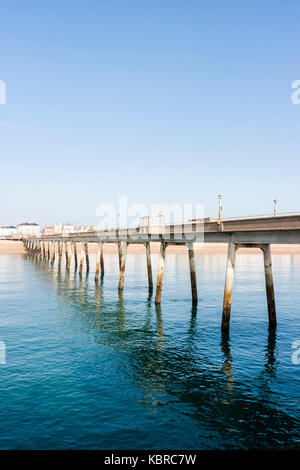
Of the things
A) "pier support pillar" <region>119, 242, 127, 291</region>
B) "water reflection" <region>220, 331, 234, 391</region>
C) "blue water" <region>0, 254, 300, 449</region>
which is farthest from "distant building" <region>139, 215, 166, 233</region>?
"water reflection" <region>220, 331, 234, 391</region>

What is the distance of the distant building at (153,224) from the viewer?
A: 4121 cm

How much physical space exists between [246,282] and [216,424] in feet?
164

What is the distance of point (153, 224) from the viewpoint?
42094 millimetres

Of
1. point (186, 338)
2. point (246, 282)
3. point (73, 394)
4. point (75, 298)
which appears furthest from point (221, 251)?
point (73, 394)

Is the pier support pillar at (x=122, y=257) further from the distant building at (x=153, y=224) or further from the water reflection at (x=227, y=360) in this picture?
the water reflection at (x=227, y=360)

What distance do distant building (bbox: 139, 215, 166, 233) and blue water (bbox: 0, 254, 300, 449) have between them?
942 centimetres

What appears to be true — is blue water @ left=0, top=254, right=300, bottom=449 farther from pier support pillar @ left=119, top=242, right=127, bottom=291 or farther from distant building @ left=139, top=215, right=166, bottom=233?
pier support pillar @ left=119, top=242, right=127, bottom=291

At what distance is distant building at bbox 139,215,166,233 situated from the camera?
41.2 metres

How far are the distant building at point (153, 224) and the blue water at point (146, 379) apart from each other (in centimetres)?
942

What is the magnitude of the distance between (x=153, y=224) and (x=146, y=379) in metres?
25.0
